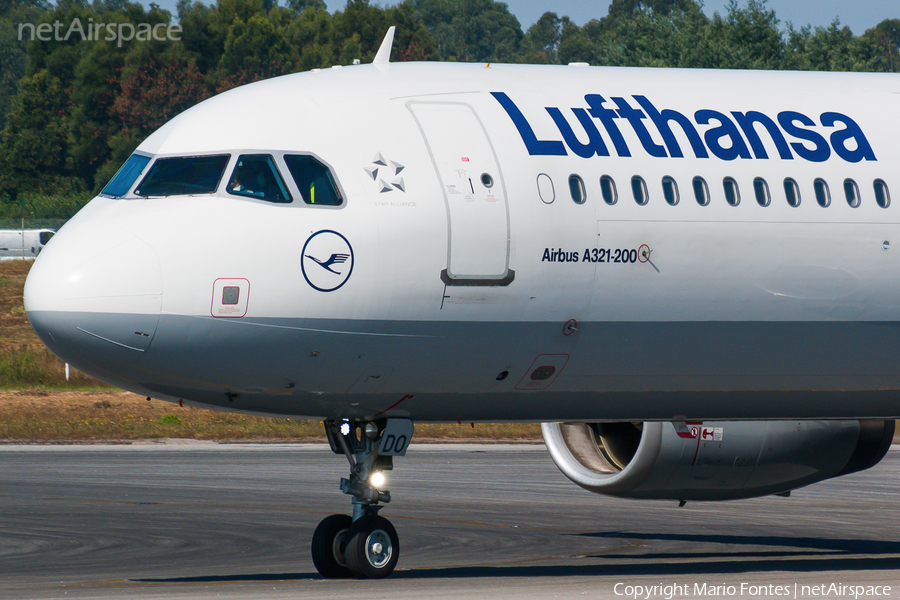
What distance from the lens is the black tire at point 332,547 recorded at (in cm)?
1543

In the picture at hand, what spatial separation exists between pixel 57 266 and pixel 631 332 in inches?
233

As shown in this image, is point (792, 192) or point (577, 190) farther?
point (792, 192)

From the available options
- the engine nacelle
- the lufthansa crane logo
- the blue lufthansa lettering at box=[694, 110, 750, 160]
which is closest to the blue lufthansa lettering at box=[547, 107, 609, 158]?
the blue lufthansa lettering at box=[694, 110, 750, 160]

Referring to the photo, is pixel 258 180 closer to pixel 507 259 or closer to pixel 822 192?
pixel 507 259

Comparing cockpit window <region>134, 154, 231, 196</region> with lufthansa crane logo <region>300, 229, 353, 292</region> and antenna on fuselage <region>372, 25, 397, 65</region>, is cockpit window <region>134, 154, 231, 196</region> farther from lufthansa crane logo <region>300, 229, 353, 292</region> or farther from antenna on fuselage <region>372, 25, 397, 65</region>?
antenna on fuselage <region>372, 25, 397, 65</region>

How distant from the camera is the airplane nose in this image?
13578 millimetres

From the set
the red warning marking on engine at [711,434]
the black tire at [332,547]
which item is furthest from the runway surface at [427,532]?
the red warning marking on engine at [711,434]

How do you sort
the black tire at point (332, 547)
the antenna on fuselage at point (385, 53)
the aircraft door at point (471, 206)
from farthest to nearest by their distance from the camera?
the antenna on fuselage at point (385, 53) → the black tire at point (332, 547) → the aircraft door at point (471, 206)

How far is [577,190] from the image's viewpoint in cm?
1510

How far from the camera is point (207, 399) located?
14.6 meters

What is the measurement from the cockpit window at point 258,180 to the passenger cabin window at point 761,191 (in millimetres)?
5141

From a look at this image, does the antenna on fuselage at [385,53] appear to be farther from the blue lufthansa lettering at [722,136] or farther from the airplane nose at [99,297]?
the airplane nose at [99,297]

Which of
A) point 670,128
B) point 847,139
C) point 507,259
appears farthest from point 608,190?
point 847,139

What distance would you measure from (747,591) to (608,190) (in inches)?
175
